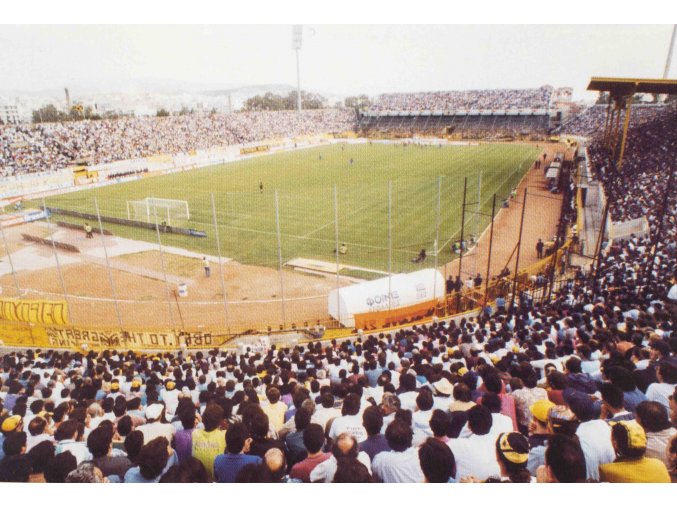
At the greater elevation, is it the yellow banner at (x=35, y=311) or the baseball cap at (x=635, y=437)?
the baseball cap at (x=635, y=437)

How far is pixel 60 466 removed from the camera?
504 centimetres

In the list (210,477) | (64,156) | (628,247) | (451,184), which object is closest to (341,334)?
(210,477)

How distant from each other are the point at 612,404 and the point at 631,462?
3.03 feet

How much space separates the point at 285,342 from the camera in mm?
14812

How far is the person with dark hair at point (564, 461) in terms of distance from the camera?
4207mm

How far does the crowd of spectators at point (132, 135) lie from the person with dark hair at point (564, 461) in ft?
155

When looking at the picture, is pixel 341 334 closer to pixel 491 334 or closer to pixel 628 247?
pixel 491 334

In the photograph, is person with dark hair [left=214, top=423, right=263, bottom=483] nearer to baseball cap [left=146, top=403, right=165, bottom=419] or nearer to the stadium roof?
baseball cap [left=146, top=403, right=165, bottom=419]

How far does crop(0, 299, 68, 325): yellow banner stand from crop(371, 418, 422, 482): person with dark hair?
13125 mm

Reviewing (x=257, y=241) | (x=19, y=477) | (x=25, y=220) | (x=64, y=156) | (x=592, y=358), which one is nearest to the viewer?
(x=19, y=477)

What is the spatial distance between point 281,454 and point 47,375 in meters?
7.89

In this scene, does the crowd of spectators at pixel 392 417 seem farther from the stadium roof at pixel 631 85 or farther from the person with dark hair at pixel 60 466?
the stadium roof at pixel 631 85

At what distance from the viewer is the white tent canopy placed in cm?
1568

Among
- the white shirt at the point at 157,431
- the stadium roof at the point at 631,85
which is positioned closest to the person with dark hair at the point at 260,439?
the white shirt at the point at 157,431
